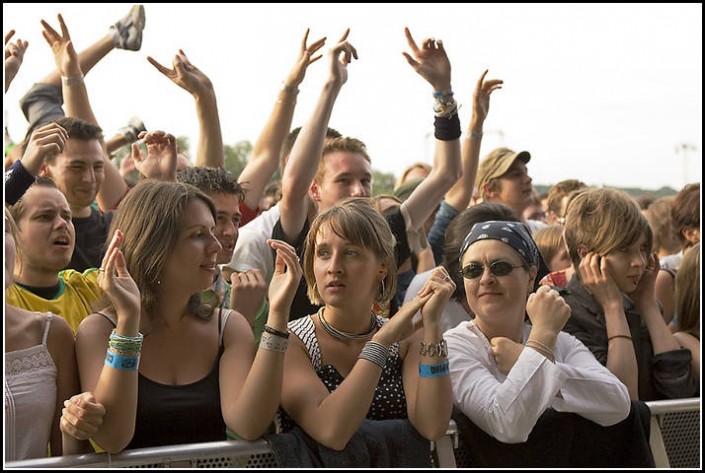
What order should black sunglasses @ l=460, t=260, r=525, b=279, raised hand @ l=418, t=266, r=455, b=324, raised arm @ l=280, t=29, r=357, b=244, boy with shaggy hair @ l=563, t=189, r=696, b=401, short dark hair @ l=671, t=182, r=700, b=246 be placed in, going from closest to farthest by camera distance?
1. raised hand @ l=418, t=266, r=455, b=324
2. black sunglasses @ l=460, t=260, r=525, b=279
3. boy with shaggy hair @ l=563, t=189, r=696, b=401
4. raised arm @ l=280, t=29, r=357, b=244
5. short dark hair @ l=671, t=182, r=700, b=246

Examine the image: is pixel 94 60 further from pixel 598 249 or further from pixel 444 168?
pixel 598 249

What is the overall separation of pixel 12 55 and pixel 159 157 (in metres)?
0.75

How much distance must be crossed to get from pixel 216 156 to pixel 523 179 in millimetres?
2229

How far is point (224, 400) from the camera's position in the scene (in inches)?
112

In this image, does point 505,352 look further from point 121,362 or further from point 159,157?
→ point 159,157

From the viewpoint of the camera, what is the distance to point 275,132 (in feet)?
15.3

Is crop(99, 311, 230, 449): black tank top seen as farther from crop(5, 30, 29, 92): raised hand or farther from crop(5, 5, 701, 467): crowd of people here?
crop(5, 30, 29, 92): raised hand

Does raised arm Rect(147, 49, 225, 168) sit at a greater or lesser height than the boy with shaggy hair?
greater

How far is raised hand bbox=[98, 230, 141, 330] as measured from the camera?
261cm

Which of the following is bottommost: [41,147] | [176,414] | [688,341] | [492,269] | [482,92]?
[688,341]

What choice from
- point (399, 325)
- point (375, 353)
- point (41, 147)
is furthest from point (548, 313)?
point (41, 147)

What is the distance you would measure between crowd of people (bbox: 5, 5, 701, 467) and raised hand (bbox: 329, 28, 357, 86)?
0.01 metres

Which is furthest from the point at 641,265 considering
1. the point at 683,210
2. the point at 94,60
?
the point at 94,60

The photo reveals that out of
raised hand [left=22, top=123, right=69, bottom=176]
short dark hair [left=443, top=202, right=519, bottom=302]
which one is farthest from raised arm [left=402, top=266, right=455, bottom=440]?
raised hand [left=22, top=123, right=69, bottom=176]
